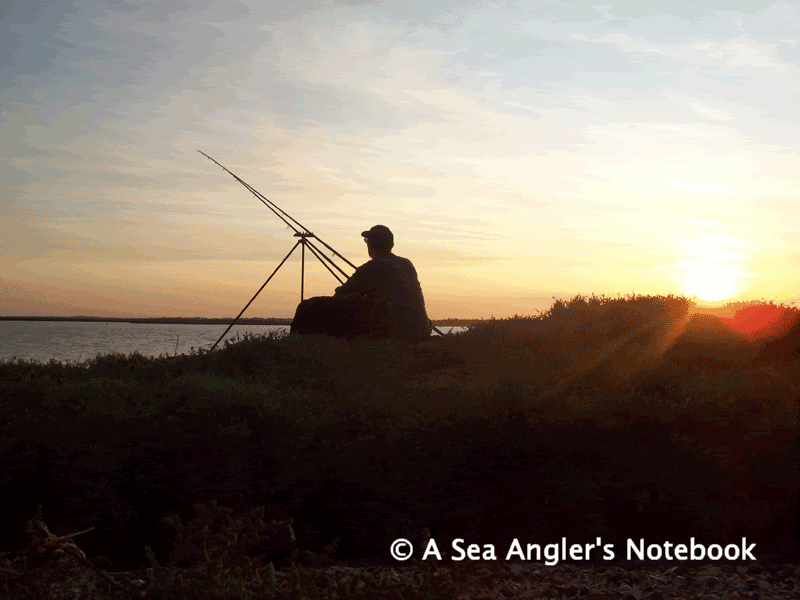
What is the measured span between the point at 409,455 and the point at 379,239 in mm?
7565

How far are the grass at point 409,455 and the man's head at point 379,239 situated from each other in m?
5.19

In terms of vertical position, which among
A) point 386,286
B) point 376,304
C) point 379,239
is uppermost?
point 379,239

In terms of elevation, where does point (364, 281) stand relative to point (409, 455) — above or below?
above

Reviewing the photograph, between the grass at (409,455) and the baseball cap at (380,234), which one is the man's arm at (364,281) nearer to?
the baseball cap at (380,234)

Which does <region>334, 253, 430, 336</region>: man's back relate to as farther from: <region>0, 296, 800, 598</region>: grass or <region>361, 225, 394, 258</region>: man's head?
<region>0, 296, 800, 598</region>: grass

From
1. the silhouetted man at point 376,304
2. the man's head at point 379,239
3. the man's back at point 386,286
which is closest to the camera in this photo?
the silhouetted man at point 376,304

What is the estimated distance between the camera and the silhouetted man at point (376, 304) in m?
12.0

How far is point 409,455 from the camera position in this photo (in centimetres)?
600

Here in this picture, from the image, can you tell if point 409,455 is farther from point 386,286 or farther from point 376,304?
point 386,286

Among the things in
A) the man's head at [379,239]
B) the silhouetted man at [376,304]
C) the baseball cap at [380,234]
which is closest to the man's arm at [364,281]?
the silhouetted man at [376,304]

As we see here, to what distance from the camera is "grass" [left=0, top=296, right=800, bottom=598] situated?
5.46m

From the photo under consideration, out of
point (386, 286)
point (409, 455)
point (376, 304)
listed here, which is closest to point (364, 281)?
point (386, 286)

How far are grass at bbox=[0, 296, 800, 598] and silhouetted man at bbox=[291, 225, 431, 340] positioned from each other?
3682mm

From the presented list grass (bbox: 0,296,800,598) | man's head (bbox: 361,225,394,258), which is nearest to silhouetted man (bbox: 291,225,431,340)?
man's head (bbox: 361,225,394,258)
